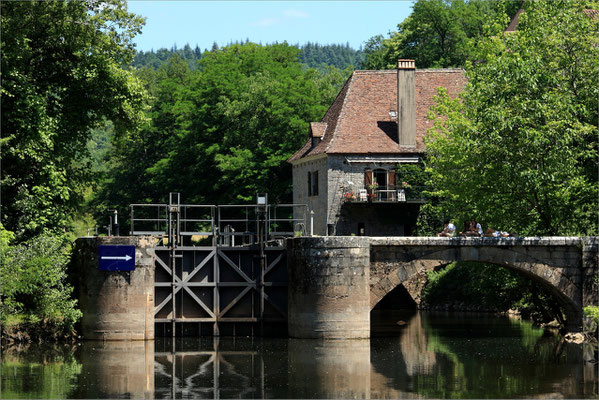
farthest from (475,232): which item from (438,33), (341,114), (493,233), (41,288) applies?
(438,33)

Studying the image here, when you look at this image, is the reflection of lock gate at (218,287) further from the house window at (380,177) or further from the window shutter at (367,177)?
the house window at (380,177)

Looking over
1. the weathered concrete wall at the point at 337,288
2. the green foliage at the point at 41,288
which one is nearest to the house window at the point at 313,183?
the weathered concrete wall at the point at 337,288

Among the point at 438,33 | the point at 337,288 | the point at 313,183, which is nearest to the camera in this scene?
the point at 337,288

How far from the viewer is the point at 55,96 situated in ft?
136

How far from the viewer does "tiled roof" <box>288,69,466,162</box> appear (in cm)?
5469

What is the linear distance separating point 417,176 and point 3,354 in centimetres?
2594

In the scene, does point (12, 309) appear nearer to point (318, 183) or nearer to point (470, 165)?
point (470, 165)

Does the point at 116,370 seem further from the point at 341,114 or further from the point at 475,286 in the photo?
the point at 341,114

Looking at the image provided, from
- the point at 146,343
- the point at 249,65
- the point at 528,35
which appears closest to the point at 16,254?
the point at 146,343

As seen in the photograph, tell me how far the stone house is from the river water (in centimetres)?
1547

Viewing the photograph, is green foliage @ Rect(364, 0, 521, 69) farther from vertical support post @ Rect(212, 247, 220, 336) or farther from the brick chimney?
vertical support post @ Rect(212, 247, 220, 336)

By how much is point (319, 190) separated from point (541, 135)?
68.0 ft

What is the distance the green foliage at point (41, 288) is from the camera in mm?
35438

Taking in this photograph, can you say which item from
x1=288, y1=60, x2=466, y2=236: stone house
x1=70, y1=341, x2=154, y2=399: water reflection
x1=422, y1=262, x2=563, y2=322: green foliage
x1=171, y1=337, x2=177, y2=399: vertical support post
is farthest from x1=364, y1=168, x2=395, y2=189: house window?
x1=70, y1=341, x2=154, y2=399: water reflection
